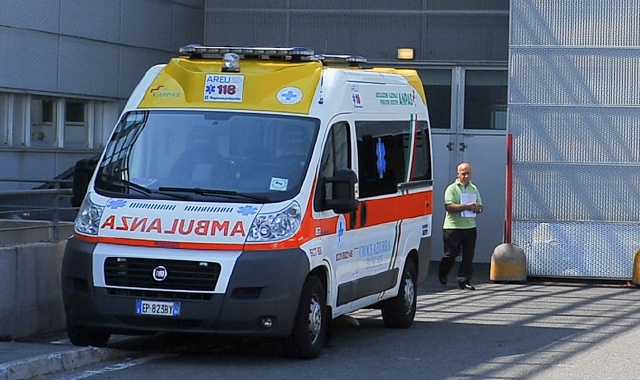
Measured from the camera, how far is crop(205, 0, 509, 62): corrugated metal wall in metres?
22.6

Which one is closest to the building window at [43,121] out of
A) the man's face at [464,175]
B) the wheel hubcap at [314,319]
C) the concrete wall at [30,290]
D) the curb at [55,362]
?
the man's face at [464,175]

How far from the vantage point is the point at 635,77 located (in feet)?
65.2

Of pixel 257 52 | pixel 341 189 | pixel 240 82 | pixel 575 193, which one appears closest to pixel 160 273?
pixel 341 189

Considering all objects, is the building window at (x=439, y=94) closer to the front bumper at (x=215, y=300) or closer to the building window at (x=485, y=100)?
Answer: the building window at (x=485, y=100)

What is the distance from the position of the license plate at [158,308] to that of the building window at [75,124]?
9797mm

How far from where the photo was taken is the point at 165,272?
1048 cm

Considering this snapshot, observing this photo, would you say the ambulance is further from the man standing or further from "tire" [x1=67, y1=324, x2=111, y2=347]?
the man standing

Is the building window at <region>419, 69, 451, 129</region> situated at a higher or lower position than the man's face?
higher

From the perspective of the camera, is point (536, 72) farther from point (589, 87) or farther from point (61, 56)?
point (61, 56)

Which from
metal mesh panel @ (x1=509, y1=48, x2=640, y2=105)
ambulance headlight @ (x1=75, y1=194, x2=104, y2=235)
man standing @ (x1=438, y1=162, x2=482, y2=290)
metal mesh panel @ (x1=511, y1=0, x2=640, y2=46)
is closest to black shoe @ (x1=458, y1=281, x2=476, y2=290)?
man standing @ (x1=438, y1=162, x2=482, y2=290)

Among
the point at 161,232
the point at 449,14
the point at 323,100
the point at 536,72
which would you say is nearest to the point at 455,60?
the point at 449,14

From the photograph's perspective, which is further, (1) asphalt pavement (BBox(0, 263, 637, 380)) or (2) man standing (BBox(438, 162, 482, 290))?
(2) man standing (BBox(438, 162, 482, 290))

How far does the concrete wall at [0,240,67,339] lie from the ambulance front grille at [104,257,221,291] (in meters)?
1.34

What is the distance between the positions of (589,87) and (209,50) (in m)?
9.35
